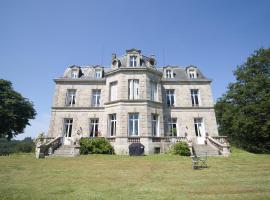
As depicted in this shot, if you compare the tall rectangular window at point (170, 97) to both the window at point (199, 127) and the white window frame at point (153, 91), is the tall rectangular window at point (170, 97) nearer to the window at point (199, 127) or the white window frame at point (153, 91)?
the white window frame at point (153, 91)

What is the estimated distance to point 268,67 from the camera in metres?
27.2

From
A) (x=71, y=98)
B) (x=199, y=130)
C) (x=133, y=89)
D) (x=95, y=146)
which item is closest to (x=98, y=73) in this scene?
(x=71, y=98)

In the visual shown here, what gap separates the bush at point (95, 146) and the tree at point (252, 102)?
1878cm

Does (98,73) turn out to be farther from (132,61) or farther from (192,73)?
(192,73)

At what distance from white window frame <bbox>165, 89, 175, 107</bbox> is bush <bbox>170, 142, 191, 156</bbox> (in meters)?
6.91

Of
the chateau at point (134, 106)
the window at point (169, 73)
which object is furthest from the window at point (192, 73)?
the window at point (169, 73)

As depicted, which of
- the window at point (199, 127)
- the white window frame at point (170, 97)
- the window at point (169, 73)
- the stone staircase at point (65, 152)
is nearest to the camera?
the stone staircase at point (65, 152)

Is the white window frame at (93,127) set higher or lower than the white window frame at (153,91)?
lower

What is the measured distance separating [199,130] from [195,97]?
170 inches

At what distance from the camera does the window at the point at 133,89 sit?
20.4 m

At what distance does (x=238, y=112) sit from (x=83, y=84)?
74.0 feet

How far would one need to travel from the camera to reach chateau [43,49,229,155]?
19.3 meters

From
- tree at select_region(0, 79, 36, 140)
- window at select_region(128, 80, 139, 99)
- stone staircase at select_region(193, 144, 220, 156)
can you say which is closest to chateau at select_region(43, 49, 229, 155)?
window at select_region(128, 80, 139, 99)

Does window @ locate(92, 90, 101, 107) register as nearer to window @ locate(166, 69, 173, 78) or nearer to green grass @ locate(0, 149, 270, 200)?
window @ locate(166, 69, 173, 78)
